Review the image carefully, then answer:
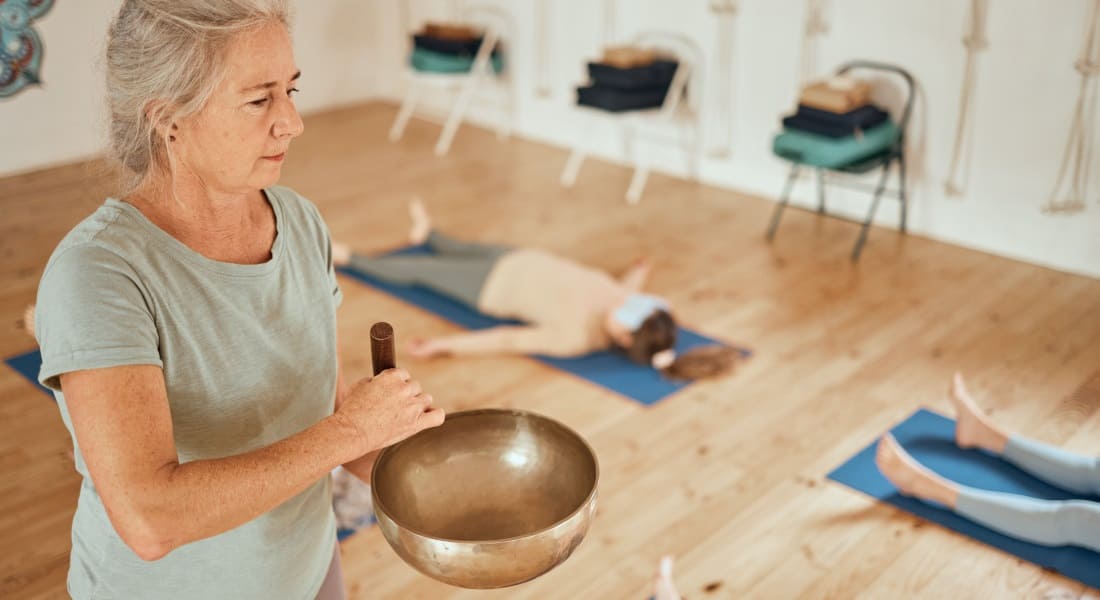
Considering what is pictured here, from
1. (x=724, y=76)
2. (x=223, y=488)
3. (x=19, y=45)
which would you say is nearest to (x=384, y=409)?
A: (x=223, y=488)

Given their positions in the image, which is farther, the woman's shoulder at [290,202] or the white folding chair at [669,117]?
the white folding chair at [669,117]

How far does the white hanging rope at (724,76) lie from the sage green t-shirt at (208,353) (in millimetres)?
3654

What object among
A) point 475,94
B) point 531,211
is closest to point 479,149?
point 475,94

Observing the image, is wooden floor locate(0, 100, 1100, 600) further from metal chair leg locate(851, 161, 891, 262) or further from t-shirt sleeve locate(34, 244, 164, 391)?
t-shirt sleeve locate(34, 244, 164, 391)

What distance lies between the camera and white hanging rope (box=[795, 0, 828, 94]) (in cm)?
420

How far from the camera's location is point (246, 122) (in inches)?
38.7

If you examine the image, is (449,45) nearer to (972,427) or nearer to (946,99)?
(946,99)

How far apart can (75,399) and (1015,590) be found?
198cm

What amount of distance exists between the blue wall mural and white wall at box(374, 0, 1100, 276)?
2.78 meters

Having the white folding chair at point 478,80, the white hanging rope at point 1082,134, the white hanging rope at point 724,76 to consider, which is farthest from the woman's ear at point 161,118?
the white folding chair at point 478,80

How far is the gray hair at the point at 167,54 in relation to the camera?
0.93 meters

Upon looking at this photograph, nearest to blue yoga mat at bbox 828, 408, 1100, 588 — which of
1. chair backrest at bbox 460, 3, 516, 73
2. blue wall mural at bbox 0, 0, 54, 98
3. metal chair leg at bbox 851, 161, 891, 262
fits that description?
metal chair leg at bbox 851, 161, 891, 262

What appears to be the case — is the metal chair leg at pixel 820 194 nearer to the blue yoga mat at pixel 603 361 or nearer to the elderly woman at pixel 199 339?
the blue yoga mat at pixel 603 361

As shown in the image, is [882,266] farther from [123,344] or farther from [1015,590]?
[123,344]
